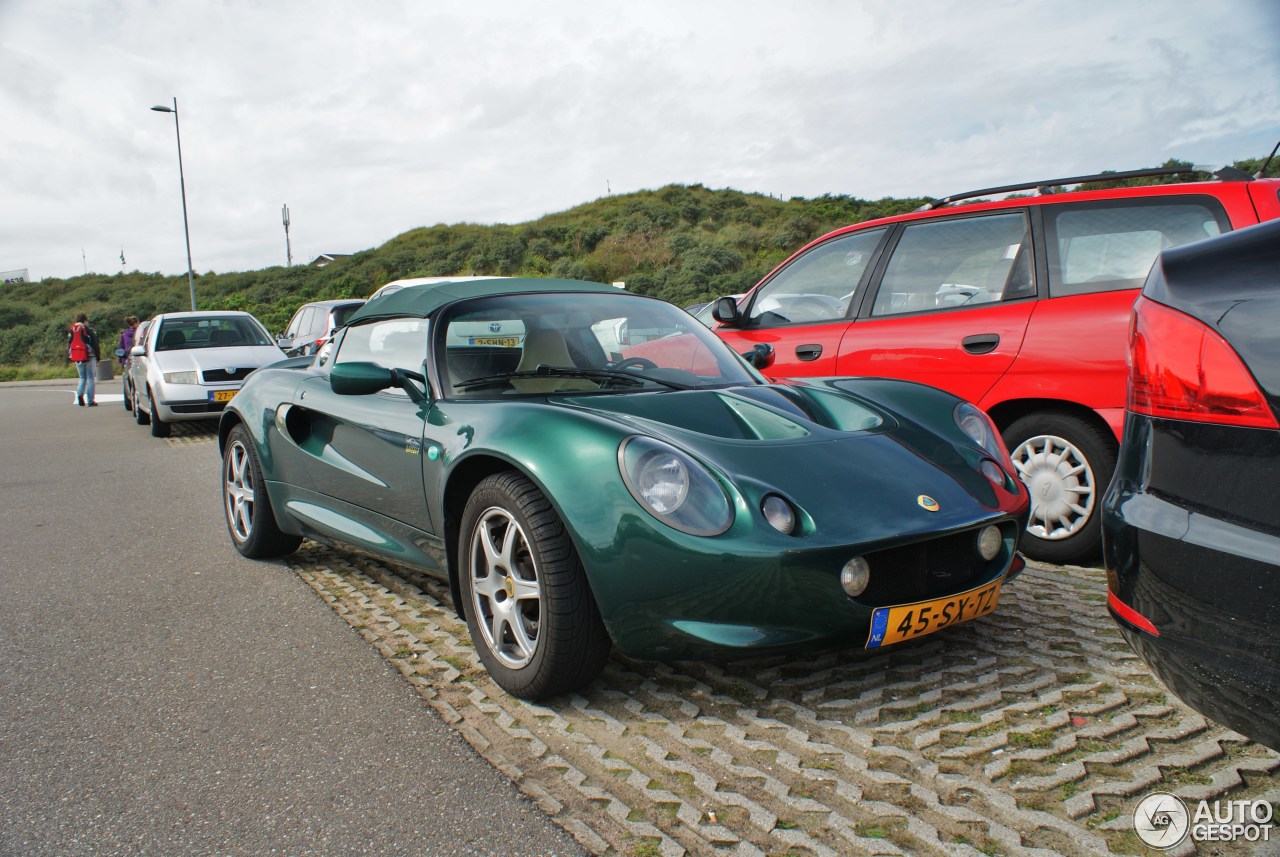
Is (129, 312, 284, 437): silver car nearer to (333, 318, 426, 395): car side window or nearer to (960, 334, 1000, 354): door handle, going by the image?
(333, 318, 426, 395): car side window

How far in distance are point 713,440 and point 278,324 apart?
137 ft

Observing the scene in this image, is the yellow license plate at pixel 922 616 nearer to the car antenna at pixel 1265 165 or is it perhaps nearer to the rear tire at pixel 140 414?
the car antenna at pixel 1265 165

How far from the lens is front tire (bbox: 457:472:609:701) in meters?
2.79

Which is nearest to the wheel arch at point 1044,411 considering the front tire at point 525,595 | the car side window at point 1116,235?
the car side window at point 1116,235

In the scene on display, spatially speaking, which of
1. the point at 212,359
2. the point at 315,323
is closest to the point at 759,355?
the point at 212,359

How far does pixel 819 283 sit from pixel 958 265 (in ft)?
2.75

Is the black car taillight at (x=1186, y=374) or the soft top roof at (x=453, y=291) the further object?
the soft top roof at (x=453, y=291)

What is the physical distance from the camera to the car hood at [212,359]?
11.4 meters

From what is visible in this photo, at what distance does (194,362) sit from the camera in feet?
37.7

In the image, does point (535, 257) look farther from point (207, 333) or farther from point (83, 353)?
point (207, 333)

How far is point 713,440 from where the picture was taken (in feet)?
9.66

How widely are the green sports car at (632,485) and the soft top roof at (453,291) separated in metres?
0.01

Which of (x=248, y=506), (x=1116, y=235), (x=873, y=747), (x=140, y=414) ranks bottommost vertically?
(x=140, y=414)

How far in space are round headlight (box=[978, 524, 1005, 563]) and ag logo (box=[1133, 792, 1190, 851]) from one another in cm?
83
